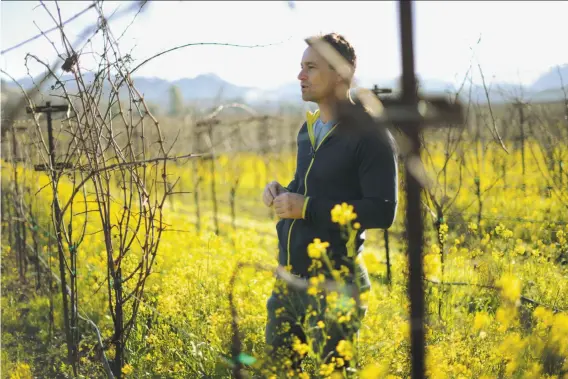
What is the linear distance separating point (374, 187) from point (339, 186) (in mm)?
167

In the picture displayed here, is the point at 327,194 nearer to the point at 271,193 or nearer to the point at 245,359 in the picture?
the point at 271,193

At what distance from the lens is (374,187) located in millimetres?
2057

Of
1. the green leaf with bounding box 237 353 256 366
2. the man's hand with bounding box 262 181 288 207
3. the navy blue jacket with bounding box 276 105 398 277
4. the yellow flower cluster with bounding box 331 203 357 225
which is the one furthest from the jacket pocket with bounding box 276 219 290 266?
the green leaf with bounding box 237 353 256 366

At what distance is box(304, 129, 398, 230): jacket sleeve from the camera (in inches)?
80.7

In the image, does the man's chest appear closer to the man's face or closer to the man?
the man

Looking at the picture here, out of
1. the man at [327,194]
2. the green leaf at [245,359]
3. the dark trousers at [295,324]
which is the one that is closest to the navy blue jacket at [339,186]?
the man at [327,194]

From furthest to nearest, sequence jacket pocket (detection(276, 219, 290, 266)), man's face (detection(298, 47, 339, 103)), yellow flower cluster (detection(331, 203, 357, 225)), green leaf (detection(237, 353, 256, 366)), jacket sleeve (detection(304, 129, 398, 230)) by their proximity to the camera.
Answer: green leaf (detection(237, 353, 256, 366)) < jacket pocket (detection(276, 219, 290, 266)) < man's face (detection(298, 47, 339, 103)) < jacket sleeve (detection(304, 129, 398, 230)) < yellow flower cluster (detection(331, 203, 357, 225))

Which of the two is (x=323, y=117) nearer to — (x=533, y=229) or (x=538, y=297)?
(x=538, y=297)

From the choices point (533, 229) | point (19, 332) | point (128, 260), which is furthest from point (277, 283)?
point (533, 229)

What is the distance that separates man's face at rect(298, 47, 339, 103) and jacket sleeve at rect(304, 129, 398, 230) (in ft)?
0.87

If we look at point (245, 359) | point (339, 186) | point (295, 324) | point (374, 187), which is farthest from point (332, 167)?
point (245, 359)

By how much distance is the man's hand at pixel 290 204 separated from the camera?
214cm

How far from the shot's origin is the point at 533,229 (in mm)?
5953

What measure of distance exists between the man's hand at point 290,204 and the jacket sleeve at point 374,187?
52 millimetres
